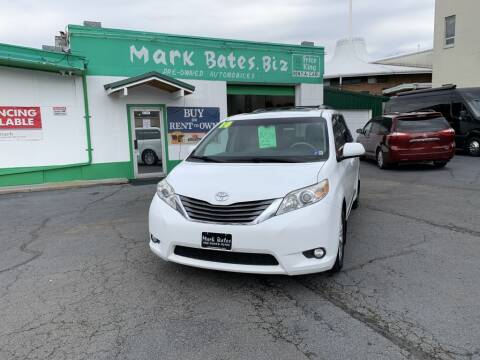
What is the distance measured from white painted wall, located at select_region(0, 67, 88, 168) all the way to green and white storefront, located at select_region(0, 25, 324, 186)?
0.9 inches

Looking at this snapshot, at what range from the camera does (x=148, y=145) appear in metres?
12.1

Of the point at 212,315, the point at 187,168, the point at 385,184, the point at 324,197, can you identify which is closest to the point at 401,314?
the point at 324,197

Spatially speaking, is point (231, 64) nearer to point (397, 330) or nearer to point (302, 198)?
point (302, 198)

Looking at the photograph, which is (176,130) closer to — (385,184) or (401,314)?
(385,184)

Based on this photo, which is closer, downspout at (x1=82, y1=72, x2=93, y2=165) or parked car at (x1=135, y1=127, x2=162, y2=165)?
downspout at (x1=82, y1=72, x2=93, y2=165)

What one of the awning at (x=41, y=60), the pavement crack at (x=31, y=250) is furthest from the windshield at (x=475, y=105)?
the pavement crack at (x=31, y=250)

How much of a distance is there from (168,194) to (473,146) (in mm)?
14339

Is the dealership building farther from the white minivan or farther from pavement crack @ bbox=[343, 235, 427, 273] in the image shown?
pavement crack @ bbox=[343, 235, 427, 273]

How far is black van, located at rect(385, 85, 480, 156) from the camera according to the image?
14.4 m

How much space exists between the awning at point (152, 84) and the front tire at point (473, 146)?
10.8 meters

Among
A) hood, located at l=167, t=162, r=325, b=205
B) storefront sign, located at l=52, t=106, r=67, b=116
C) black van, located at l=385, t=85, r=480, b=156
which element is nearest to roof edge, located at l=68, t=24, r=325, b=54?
storefront sign, located at l=52, t=106, r=67, b=116

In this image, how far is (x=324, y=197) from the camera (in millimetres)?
3570

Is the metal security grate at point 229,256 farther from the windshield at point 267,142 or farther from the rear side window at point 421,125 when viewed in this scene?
the rear side window at point 421,125

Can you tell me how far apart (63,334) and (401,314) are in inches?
109
